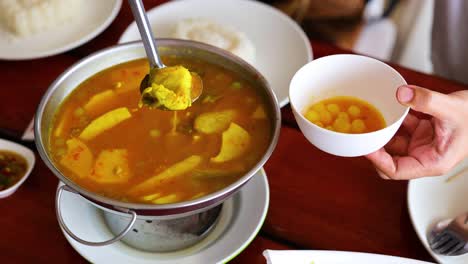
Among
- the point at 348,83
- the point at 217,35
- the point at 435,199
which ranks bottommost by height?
the point at 435,199

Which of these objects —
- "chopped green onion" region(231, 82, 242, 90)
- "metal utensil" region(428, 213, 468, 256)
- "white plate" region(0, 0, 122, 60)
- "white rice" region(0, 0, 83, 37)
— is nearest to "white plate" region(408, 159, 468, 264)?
"metal utensil" region(428, 213, 468, 256)

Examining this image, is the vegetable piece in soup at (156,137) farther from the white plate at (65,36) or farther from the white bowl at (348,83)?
the white plate at (65,36)

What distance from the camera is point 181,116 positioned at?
4.00 feet

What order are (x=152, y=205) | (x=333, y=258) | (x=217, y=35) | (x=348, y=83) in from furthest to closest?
(x=217, y=35) → (x=348, y=83) → (x=333, y=258) → (x=152, y=205)

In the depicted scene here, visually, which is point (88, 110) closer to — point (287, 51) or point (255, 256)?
point (255, 256)

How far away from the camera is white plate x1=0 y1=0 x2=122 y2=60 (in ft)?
5.38

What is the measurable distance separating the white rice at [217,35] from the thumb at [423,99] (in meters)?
0.69

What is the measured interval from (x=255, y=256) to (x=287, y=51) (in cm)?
77

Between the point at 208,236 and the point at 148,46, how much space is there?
43 cm

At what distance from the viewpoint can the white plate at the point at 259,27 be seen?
66.7 inches

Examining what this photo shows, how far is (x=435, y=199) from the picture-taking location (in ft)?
4.16

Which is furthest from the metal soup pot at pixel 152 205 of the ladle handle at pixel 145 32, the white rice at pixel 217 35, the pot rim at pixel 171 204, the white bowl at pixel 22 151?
the white rice at pixel 217 35

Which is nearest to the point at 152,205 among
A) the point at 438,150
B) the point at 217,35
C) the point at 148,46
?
the point at 148,46

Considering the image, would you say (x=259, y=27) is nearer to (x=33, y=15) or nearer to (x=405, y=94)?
(x=33, y=15)
